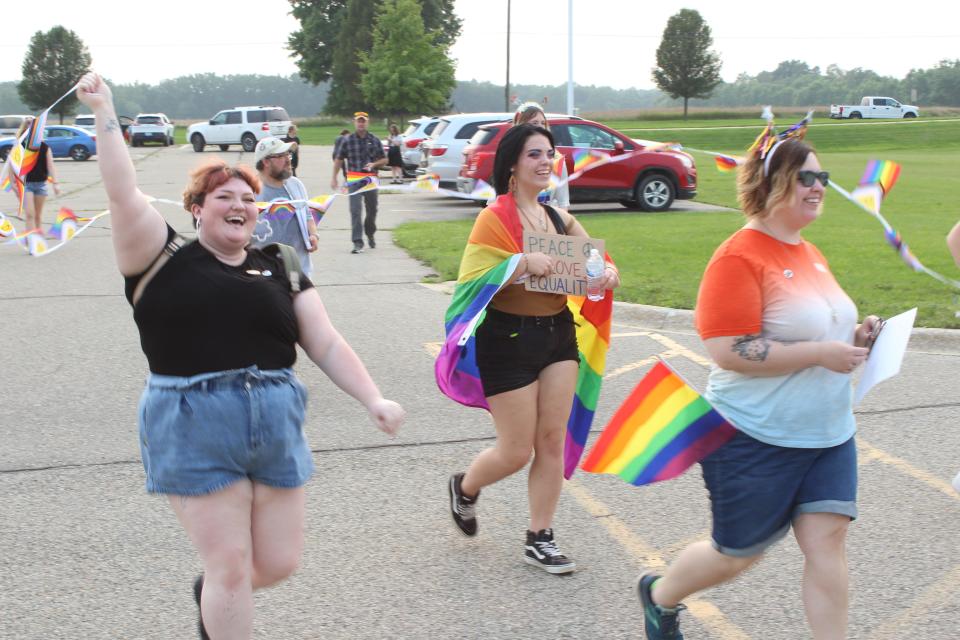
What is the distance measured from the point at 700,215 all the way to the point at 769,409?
559 inches

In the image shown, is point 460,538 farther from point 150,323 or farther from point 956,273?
point 956,273

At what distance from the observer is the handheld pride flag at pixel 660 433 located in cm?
326

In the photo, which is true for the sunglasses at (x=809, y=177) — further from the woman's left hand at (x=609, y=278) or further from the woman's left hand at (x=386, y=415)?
the woman's left hand at (x=386, y=415)

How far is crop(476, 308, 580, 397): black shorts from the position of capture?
406cm

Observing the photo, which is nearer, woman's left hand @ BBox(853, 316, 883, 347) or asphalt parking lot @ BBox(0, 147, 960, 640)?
woman's left hand @ BBox(853, 316, 883, 347)

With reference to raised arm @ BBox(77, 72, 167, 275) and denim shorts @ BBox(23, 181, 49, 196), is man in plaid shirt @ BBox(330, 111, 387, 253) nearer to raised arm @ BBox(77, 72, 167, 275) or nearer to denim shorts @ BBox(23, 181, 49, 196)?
denim shorts @ BBox(23, 181, 49, 196)

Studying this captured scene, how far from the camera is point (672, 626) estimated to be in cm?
341

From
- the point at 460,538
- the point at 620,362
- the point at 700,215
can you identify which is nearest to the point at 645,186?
the point at 700,215

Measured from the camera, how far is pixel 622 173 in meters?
18.0

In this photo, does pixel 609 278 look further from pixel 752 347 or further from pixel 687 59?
pixel 687 59

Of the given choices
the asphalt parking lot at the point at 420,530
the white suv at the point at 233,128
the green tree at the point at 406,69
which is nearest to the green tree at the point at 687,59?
the green tree at the point at 406,69

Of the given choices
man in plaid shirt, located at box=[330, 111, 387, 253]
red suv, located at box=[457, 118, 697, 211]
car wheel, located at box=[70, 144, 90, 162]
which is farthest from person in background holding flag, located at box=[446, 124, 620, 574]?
car wheel, located at box=[70, 144, 90, 162]

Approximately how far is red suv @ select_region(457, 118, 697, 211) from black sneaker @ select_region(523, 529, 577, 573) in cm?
1380

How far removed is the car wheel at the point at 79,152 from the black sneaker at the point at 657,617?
137 ft
